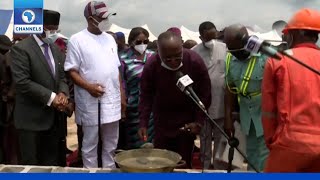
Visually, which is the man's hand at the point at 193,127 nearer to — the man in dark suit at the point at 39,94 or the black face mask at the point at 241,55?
the black face mask at the point at 241,55

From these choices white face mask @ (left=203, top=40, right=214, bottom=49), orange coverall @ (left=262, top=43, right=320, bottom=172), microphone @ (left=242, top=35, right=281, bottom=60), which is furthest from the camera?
white face mask @ (left=203, top=40, right=214, bottom=49)

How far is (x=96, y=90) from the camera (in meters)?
3.73

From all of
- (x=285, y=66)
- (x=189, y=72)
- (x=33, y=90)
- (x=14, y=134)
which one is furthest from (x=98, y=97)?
(x=285, y=66)

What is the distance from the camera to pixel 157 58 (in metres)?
3.65

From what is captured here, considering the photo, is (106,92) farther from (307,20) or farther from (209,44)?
(307,20)

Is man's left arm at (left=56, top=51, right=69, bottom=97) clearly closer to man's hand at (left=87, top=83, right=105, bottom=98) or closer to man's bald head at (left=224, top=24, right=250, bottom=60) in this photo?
man's hand at (left=87, top=83, right=105, bottom=98)

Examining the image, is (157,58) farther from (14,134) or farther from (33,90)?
(14,134)

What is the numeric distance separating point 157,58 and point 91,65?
589 mm

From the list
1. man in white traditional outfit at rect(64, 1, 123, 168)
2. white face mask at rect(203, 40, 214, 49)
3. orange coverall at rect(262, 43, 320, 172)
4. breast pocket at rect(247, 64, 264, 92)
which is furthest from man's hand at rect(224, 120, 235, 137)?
orange coverall at rect(262, 43, 320, 172)

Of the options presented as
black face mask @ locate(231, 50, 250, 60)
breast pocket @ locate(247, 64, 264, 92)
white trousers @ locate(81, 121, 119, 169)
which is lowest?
white trousers @ locate(81, 121, 119, 169)

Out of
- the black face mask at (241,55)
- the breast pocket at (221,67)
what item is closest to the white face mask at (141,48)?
the breast pocket at (221,67)

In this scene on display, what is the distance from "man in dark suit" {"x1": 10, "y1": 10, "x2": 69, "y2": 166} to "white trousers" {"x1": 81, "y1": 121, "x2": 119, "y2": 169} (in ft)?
0.88

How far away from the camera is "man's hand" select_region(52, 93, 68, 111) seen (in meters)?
3.64

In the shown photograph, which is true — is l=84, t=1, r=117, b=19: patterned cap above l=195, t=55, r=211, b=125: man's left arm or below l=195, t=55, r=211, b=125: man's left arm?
above
